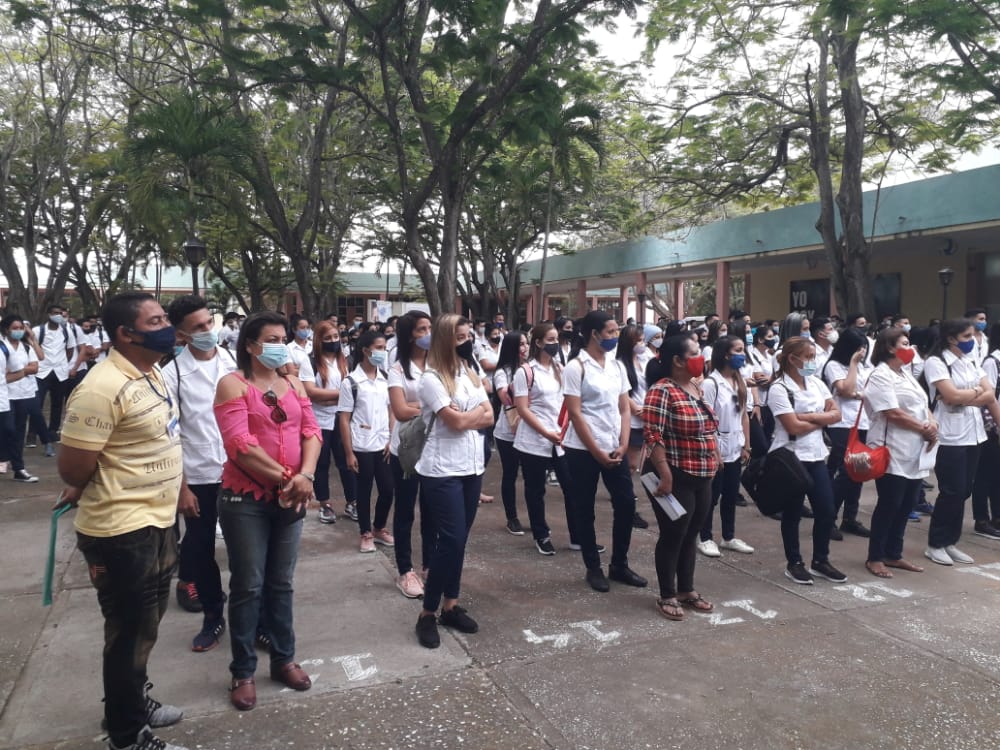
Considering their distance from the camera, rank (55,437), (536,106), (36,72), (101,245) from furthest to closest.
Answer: (101,245) → (36,72) → (55,437) → (536,106)

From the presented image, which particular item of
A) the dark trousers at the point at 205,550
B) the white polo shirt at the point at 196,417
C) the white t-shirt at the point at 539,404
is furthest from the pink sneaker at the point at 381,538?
the white polo shirt at the point at 196,417

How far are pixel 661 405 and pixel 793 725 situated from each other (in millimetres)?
1754

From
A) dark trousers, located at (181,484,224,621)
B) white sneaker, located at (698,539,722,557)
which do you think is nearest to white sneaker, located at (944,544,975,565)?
white sneaker, located at (698,539,722,557)

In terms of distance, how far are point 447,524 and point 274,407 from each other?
1072mm

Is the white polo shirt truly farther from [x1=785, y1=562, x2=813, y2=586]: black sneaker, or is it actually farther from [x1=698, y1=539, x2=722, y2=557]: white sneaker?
[x1=785, y1=562, x2=813, y2=586]: black sneaker

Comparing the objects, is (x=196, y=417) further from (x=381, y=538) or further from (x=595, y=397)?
(x=595, y=397)

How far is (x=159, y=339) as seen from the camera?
290 centimetres

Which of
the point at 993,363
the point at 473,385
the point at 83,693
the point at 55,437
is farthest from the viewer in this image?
the point at 55,437

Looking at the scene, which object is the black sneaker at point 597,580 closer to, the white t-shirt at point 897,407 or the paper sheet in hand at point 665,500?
the paper sheet in hand at point 665,500

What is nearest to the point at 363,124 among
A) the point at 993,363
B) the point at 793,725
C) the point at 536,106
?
the point at 536,106

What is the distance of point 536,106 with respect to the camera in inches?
378

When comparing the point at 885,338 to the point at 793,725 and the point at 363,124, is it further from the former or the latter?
the point at 363,124

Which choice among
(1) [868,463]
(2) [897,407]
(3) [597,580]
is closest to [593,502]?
(3) [597,580]

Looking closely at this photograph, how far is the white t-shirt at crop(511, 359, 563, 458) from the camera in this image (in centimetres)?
566
